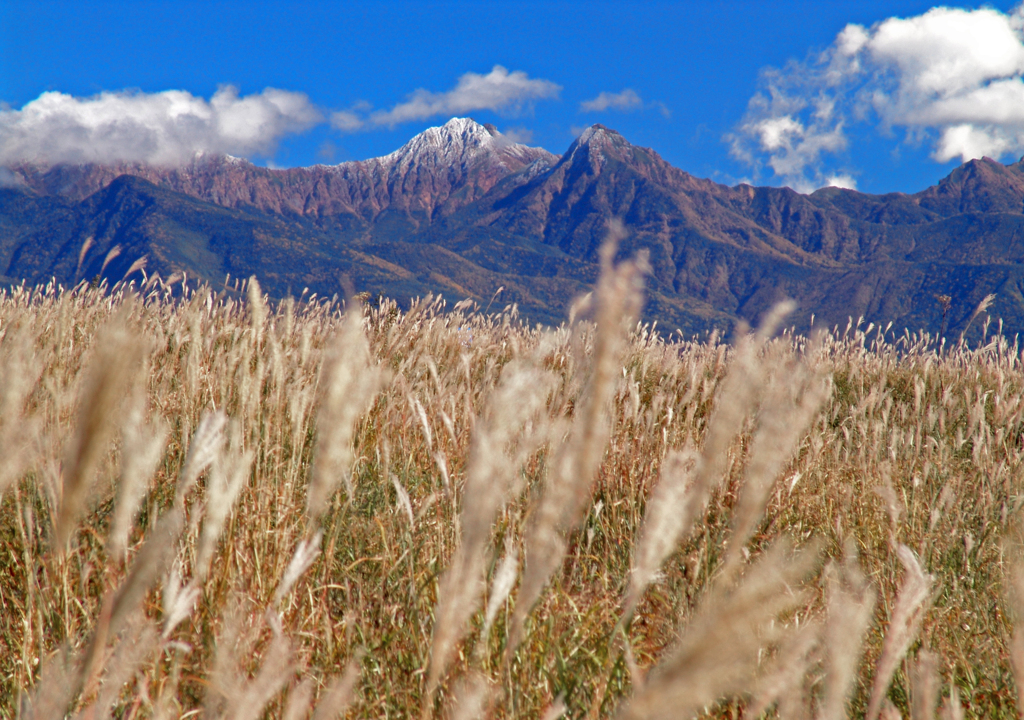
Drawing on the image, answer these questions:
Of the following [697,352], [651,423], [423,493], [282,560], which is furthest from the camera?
[697,352]

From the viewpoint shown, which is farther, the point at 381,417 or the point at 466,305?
the point at 466,305

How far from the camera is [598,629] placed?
4.79 ft

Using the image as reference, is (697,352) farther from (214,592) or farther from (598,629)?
(214,592)

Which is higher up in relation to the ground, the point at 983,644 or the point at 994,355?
the point at 994,355

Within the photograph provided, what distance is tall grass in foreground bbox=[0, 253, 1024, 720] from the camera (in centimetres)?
54

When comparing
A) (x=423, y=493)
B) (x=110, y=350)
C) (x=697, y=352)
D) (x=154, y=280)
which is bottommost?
(x=423, y=493)

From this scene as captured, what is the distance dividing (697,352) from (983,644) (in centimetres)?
449

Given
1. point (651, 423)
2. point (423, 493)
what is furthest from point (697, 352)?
point (423, 493)

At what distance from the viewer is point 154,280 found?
5.25 m

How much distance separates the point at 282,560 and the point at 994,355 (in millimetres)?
7186

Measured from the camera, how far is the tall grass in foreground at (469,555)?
0.54 metres

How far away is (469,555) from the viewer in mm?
522

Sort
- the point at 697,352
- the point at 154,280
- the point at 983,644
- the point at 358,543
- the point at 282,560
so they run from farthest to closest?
the point at 697,352, the point at 154,280, the point at 358,543, the point at 983,644, the point at 282,560

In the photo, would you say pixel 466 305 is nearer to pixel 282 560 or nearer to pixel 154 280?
pixel 154 280
